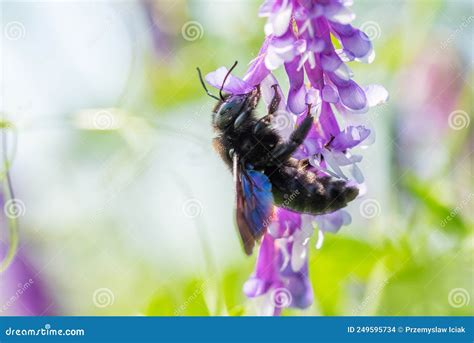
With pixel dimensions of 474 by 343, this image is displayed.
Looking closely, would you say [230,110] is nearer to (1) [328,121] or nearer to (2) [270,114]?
(2) [270,114]

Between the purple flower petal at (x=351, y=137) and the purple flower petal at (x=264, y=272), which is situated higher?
the purple flower petal at (x=351, y=137)

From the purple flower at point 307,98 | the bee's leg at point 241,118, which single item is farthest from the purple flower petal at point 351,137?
the bee's leg at point 241,118

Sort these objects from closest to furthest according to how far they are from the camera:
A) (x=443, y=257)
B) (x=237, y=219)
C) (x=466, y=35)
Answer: (x=237, y=219) < (x=443, y=257) < (x=466, y=35)

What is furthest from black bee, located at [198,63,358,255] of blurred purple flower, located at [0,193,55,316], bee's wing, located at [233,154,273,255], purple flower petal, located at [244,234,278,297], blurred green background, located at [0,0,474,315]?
blurred purple flower, located at [0,193,55,316]

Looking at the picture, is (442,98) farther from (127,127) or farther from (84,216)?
(84,216)

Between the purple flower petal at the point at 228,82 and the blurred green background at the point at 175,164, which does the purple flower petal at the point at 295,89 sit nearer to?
the purple flower petal at the point at 228,82

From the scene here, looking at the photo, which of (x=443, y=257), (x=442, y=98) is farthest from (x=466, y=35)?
(x=443, y=257)
